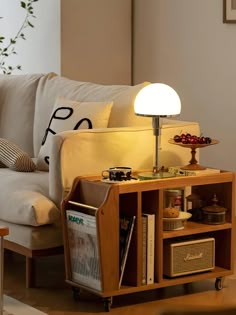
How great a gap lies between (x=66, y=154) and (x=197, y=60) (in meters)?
1.86

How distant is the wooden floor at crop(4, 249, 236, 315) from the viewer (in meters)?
3.17

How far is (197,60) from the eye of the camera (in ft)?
16.0

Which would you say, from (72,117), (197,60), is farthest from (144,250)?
(197,60)

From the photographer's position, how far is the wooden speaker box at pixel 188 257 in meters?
3.28

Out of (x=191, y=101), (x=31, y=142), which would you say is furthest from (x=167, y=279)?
(x=191, y=101)

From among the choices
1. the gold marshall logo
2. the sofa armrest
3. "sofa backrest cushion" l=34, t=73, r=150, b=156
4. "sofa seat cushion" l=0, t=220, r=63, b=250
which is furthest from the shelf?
"sofa backrest cushion" l=34, t=73, r=150, b=156

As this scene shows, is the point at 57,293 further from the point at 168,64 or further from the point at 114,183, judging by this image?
the point at 168,64

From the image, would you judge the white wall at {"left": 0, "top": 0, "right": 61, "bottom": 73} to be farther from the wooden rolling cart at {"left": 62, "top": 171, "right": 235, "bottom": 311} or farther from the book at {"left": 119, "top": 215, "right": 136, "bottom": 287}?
the book at {"left": 119, "top": 215, "right": 136, "bottom": 287}

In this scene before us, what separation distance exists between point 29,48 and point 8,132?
108 centimetres

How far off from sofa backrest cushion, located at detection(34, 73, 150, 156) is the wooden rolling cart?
1.73 ft

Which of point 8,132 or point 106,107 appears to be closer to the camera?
point 106,107

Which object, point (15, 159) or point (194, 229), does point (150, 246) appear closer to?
point (194, 229)

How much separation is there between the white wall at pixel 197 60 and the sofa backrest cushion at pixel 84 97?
972 mm

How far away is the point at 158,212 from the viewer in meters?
3.20
